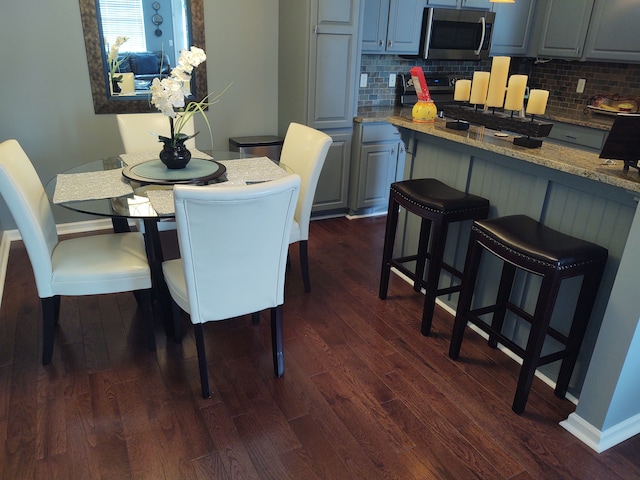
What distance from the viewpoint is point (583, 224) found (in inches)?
78.0

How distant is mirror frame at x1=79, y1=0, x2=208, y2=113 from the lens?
10.4ft

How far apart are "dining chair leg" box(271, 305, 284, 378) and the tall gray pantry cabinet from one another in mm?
1972

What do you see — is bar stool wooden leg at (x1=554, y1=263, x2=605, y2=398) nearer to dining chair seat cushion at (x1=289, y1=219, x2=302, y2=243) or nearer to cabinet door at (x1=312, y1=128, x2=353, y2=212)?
dining chair seat cushion at (x1=289, y1=219, x2=302, y2=243)

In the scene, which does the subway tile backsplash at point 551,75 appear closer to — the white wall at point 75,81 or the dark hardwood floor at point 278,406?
the white wall at point 75,81

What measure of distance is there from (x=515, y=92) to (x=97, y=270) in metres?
2.06

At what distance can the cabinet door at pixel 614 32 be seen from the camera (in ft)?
11.9

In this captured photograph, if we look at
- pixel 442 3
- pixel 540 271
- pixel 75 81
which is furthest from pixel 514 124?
pixel 75 81

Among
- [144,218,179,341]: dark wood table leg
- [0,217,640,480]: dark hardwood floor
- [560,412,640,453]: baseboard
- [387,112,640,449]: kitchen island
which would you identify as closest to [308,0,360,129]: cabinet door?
[387,112,640,449]: kitchen island

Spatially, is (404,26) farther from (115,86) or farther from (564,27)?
(115,86)

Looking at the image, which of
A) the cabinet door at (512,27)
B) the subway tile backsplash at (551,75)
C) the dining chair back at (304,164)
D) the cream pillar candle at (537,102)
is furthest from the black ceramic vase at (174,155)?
the cabinet door at (512,27)

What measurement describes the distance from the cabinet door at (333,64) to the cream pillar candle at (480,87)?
57.9 inches

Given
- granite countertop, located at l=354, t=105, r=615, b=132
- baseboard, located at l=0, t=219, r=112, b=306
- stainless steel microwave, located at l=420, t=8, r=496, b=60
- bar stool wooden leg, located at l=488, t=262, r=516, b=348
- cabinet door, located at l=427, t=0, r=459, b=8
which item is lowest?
baseboard, located at l=0, t=219, r=112, b=306

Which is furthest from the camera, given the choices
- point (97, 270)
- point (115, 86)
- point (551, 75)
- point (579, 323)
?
point (551, 75)

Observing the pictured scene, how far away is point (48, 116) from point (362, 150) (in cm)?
232
